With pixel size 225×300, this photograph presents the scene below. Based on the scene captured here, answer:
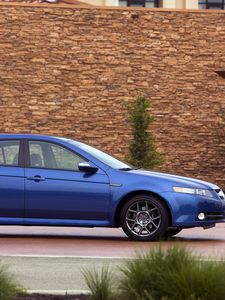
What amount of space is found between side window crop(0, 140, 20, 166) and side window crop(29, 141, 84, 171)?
25 centimetres

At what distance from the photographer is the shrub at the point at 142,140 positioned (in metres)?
33.0

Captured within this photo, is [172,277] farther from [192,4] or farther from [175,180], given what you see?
[192,4]

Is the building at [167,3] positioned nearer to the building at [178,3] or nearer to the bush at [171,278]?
the building at [178,3]

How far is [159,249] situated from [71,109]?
25363 mm

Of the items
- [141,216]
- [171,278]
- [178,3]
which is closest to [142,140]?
[178,3]

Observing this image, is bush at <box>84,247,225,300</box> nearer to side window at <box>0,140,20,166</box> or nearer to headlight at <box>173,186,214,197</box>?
headlight at <box>173,186,214,197</box>

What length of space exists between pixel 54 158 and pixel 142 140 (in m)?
16.8

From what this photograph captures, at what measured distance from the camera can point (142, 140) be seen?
1320 inches

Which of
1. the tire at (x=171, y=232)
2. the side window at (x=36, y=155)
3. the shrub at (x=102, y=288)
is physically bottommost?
the tire at (x=171, y=232)

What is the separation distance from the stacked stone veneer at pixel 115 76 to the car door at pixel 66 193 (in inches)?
712

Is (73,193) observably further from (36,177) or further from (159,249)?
(159,249)

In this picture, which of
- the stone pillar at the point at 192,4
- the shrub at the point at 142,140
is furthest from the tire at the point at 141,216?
the stone pillar at the point at 192,4

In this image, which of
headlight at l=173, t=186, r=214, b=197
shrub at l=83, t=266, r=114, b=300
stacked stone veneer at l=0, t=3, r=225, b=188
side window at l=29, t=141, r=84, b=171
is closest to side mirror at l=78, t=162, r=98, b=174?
side window at l=29, t=141, r=84, b=171

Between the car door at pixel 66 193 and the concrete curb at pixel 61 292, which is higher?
the car door at pixel 66 193
